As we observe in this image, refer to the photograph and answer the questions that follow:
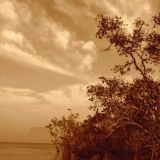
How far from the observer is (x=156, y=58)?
92.1 feet

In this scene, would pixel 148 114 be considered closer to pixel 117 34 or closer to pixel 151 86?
pixel 151 86

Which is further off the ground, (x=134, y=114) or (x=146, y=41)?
(x=146, y=41)

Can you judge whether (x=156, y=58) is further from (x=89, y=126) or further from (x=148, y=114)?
(x=89, y=126)

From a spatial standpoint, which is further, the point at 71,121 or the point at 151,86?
the point at 71,121

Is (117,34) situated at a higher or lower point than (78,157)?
higher

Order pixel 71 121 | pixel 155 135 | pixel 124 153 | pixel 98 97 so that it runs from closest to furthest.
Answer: pixel 155 135 < pixel 98 97 < pixel 124 153 < pixel 71 121

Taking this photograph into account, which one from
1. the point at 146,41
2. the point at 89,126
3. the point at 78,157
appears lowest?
the point at 78,157

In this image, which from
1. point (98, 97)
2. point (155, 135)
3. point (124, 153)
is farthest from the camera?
point (124, 153)

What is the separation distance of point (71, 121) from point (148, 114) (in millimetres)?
21148

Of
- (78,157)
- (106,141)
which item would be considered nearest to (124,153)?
(106,141)

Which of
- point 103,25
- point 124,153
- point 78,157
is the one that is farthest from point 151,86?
point 78,157

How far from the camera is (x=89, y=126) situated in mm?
43562

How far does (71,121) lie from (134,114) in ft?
65.8

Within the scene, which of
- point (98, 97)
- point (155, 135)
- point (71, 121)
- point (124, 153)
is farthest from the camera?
point (71, 121)
